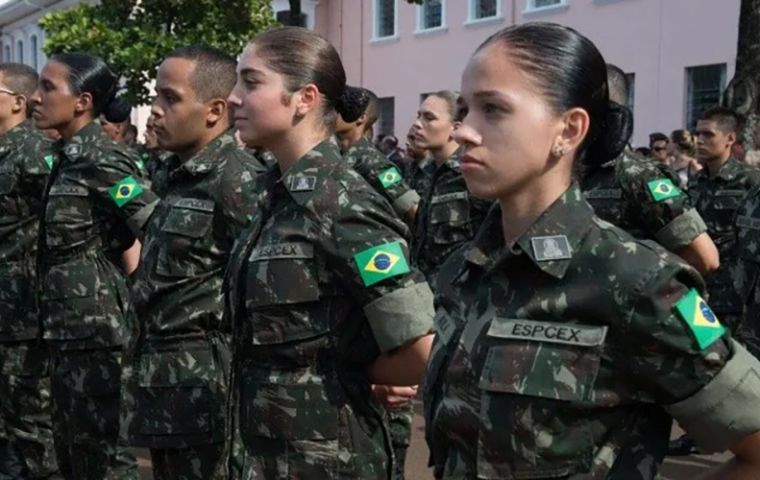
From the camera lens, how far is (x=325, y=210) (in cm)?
282

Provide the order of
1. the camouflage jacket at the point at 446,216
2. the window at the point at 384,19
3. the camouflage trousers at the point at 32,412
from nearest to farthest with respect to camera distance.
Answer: the camouflage trousers at the point at 32,412 < the camouflage jacket at the point at 446,216 < the window at the point at 384,19

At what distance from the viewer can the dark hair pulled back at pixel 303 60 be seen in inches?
119

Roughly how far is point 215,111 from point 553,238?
2.15 meters

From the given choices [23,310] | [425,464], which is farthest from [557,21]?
Answer: [23,310]

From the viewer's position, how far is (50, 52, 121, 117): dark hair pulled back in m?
4.79

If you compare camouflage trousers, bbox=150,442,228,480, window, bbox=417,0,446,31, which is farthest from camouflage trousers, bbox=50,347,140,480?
window, bbox=417,0,446,31

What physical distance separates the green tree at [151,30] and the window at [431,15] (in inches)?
328

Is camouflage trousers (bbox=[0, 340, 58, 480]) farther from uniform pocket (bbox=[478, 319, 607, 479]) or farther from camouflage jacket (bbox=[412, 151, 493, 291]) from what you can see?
uniform pocket (bbox=[478, 319, 607, 479])

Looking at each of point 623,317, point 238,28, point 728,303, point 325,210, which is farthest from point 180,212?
point 238,28

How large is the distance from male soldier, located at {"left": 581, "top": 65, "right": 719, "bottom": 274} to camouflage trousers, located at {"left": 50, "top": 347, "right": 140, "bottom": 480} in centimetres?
227

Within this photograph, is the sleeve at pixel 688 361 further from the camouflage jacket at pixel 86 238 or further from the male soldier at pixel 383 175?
the male soldier at pixel 383 175

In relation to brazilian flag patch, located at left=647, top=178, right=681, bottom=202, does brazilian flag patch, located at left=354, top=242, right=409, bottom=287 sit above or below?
above

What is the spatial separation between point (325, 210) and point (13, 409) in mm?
2960

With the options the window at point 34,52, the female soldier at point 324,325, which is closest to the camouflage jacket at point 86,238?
the female soldier at point 324,325
